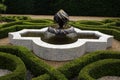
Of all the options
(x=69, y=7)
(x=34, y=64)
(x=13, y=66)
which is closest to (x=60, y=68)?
(x=34, y=64)

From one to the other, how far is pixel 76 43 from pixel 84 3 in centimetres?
1475

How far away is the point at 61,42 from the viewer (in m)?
17.9

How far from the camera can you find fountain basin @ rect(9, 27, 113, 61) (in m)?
16.8

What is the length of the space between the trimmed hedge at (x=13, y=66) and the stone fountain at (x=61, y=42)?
7.78ft

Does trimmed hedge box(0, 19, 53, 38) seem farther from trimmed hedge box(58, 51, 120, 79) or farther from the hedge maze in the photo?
trimmed hedge box(58, 51, 120, 79)

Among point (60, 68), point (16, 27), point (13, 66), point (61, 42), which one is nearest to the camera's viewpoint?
point (60, 68)

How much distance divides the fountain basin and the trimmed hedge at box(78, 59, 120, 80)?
2249 mm

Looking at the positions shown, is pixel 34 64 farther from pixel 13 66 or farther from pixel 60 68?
pixel 60 68

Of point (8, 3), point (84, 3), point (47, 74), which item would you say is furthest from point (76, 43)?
point (8, 3)

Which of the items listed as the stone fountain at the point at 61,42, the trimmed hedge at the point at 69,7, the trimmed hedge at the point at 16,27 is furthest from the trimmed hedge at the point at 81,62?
the trimmed hedge at the point at 69,7

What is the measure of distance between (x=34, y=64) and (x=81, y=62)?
2714mm

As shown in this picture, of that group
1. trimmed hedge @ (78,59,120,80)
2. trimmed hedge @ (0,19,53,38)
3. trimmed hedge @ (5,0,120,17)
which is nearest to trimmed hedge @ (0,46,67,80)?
trimmed hedge @ (78,59,120,80)

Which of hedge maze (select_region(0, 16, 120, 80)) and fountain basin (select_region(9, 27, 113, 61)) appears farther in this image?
fountain basin (select_region(9, 27, 113, 61))

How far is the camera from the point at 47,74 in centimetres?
1435
